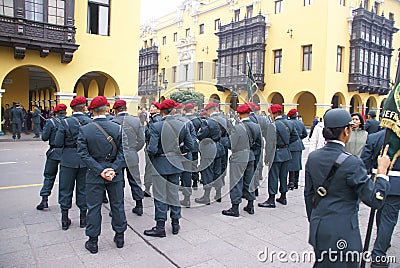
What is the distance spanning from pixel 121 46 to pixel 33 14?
433 centimetres

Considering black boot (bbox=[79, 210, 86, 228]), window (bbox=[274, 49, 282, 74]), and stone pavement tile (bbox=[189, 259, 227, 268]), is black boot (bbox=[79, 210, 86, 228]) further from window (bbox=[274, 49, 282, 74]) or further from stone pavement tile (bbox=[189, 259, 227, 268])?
window (bbox=[274, 49, 282, 74])

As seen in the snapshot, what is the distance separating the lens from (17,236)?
423 cm

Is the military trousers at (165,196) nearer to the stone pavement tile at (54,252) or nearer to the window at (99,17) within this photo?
the stone pavement tile at (54,252)

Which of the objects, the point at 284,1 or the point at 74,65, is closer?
the point at 74,65

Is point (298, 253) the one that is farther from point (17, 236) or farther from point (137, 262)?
point (17, 236)

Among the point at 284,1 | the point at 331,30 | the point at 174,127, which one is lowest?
the point at 174,127

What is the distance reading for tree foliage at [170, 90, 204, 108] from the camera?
17.9 ft

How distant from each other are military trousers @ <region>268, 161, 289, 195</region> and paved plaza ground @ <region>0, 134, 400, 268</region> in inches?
12.8

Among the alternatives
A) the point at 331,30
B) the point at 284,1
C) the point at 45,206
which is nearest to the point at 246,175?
the point at 45,206

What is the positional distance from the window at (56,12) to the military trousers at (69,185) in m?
13.4

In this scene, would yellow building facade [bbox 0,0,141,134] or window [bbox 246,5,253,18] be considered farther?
window [bbox 246,5,253,18]

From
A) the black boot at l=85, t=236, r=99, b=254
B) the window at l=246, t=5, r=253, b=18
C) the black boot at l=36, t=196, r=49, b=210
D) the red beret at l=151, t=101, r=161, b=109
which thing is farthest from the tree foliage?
the window at l=246, t=5, r=253, b=18

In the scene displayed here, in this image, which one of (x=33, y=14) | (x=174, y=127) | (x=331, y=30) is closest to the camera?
(x=174, y=127)

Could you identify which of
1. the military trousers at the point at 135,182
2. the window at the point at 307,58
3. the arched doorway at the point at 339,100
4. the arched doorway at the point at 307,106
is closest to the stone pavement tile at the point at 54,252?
the military trousers at the point at 135,182
